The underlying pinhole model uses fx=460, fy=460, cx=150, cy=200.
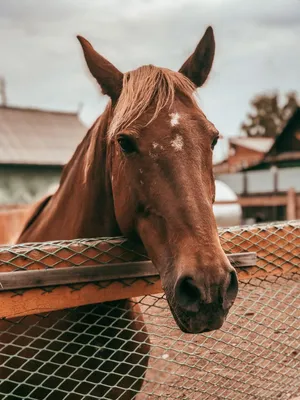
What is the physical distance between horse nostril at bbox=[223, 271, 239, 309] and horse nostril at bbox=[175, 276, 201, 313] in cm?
10

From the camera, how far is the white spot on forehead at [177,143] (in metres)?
1.84

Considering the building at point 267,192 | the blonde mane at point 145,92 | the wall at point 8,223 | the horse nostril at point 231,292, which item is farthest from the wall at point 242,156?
the horse nostril at point 231,292

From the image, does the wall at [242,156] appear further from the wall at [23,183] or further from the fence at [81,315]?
the fence at [81,315]

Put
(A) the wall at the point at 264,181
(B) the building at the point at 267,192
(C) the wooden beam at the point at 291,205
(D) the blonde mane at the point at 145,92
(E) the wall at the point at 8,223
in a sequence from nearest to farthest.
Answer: (D) the blonde mane at the point at 145,92 < (E) the wall at the point at 8,223 < (C) the wooden beam at the point at 291,205 < (B) the building at the point at 267,192 < (A) the wall at the point at 264,181

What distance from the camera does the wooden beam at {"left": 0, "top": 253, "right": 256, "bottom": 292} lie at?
167cm

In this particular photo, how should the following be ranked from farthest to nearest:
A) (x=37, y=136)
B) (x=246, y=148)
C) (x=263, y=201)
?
(x=246, y=148)
(x=37, y=136)
(x=263, y=201)

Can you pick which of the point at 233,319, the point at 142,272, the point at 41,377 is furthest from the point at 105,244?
the point at 233,319

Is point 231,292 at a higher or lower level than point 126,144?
lower

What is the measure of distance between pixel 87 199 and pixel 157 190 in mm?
643

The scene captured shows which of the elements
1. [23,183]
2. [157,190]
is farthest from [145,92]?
[23,183]

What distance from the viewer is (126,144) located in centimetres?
195

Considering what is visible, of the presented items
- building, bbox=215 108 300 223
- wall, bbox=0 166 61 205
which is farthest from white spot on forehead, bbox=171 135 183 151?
wall, bbox=0 166 61 205

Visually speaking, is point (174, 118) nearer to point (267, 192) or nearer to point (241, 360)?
point (241, 360)

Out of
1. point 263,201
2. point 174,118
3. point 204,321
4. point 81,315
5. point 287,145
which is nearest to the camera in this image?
point 204,321
